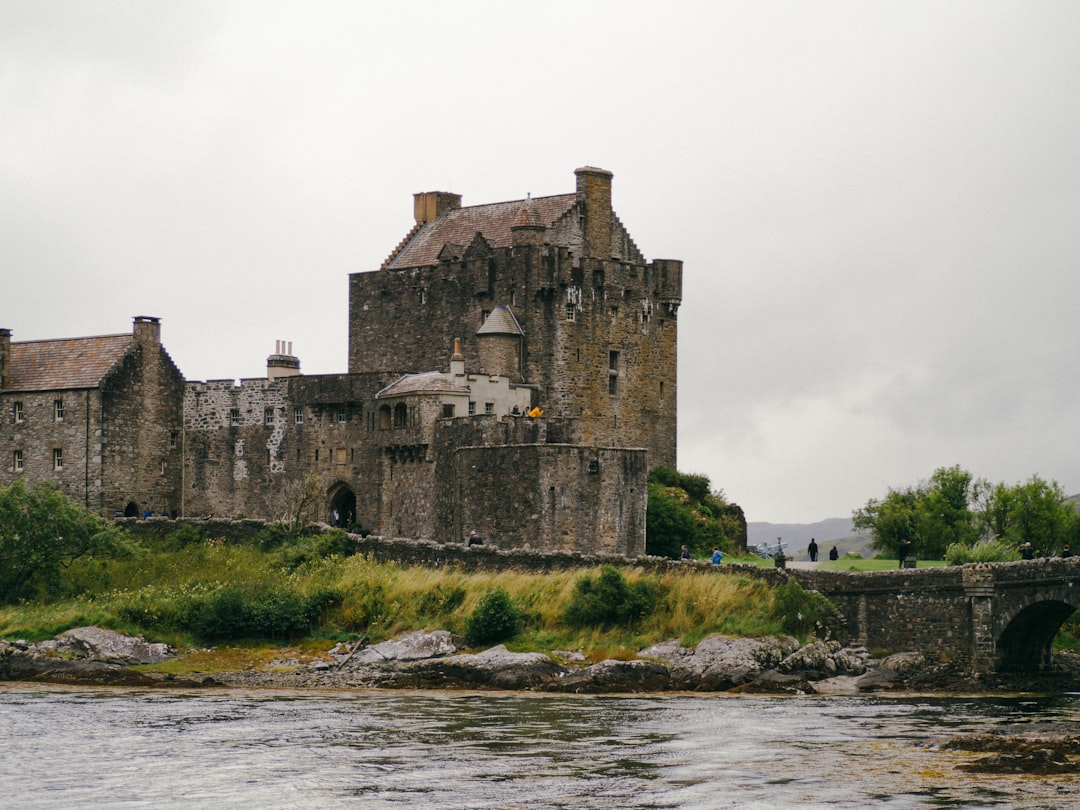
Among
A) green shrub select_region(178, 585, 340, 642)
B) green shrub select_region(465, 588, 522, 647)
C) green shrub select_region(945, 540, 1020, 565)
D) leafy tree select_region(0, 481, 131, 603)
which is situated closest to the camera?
green shrub select_region(465, 588, 522, 647)

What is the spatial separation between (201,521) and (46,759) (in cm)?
3118

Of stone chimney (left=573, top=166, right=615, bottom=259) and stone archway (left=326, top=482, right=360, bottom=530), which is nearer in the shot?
stone archway (left=326, top=482, right=360, bottom=530)

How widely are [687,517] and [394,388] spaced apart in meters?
11.3

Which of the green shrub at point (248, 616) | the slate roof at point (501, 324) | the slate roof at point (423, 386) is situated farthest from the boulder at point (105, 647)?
the slate roof at point (501, 324)

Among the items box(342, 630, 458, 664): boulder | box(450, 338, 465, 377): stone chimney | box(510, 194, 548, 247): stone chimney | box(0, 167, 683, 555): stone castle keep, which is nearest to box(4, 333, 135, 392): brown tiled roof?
box(0, 167, 683, 555): stone castle keep

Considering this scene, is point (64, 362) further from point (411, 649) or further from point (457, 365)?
point (411, 649)

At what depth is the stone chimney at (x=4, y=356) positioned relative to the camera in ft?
247

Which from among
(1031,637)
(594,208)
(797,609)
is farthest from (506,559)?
(594,208)

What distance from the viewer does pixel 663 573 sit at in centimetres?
5962

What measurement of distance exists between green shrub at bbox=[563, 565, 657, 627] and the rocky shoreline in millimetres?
1668

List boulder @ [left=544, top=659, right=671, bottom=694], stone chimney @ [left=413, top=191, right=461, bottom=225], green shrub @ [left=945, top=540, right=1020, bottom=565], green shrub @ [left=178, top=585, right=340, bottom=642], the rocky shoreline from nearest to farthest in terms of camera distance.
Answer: the rocky shoreline < boulder @ [left=544, top=659, right=671, bottom=694] < green shrub @ [left=945, top=540, right=1020, bottom=565] < green shrub @ [left=178, top=585, right=340, bottom=642] < stone chimney @ [left=413, top=191, right=461, bottom=225]

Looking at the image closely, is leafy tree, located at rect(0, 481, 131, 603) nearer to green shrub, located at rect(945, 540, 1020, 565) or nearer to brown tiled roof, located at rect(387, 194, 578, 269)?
brown tiled roof, located at rect(387, 194, 578, 269)

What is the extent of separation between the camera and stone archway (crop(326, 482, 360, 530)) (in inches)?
2876

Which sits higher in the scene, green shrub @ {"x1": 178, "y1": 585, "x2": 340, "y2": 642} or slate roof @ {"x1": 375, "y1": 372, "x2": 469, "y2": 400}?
slate roof @ {"x1": 375, "y1": 372, "x2": 469, "y2": 400}
